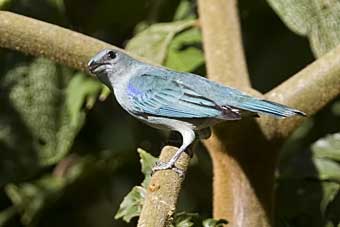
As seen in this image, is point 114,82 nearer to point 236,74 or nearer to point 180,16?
point 236,74

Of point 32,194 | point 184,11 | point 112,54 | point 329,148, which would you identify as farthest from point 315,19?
point 32,194

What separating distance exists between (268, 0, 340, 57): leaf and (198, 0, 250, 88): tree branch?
→ 3.8 inches

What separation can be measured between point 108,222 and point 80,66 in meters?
0.95

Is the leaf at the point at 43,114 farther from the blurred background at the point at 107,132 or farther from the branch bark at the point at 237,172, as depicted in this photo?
the branch bark at the point at 237,172

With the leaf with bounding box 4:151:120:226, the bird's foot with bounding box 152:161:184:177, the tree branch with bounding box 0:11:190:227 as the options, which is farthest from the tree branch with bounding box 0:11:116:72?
the leaf with bounding box 4:151:120:226

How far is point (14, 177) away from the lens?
2291 mm

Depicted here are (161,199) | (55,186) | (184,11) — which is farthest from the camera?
(55,186)

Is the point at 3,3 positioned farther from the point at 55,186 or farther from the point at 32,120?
the point at 55,186

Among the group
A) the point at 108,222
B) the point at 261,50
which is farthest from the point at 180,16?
the point at 108,222

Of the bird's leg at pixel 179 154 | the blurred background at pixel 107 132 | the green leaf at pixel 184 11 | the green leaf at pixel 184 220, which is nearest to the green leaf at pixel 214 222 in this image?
the green leaf at pixel 184 220

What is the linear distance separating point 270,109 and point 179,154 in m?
0.19

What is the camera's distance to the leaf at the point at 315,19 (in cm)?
197

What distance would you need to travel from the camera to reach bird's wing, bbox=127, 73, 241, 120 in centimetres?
185

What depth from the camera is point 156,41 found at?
222 cm
